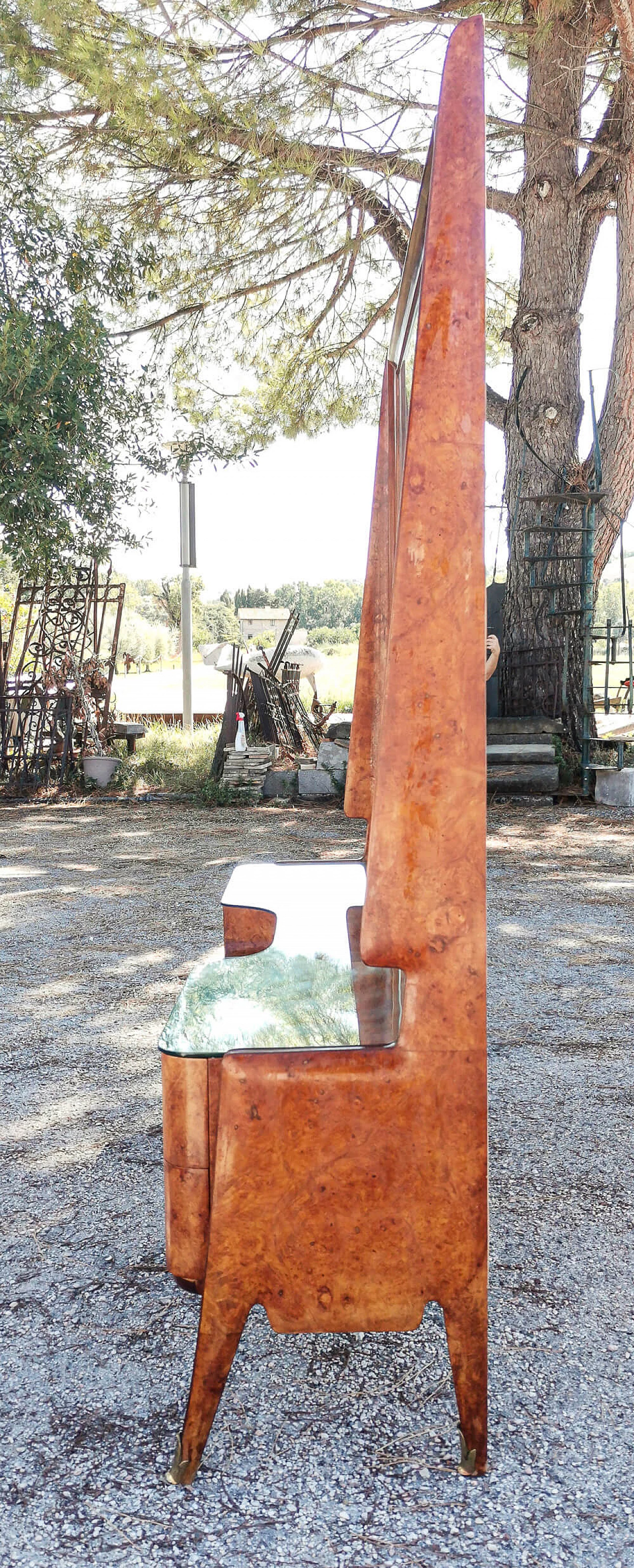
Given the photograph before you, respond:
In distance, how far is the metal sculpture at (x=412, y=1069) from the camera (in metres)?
1.39

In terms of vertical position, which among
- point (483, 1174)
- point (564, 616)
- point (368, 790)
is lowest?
point (483, 1174)

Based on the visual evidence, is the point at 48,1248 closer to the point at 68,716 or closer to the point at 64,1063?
the point at 64,1063

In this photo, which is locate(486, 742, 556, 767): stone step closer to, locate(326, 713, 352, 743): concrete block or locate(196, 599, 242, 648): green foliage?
locate(326, 713, 352, 743): concrete block

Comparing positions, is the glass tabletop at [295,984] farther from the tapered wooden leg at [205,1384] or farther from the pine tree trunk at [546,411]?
the pine tree trunk at [546,411]

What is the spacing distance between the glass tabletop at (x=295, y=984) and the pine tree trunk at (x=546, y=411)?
6863mm

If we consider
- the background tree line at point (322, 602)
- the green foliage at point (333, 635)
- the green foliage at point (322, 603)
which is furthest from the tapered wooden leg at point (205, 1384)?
the green foliage at point (322, 603)

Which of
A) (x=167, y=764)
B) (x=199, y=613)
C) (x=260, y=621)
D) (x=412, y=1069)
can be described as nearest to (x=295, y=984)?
(x=412, y=1069)

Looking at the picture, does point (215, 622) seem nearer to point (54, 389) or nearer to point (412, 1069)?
point (54, 389)

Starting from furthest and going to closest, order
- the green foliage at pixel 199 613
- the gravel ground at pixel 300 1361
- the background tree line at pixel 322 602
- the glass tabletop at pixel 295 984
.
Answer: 1. the green foliage at pixel 199 613
2. the background tree line at pixel 322 602
3. the glass tabletop at pixel 295 984
4. the gravel ground at pixel 300 1361

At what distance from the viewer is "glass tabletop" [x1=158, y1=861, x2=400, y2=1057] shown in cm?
156

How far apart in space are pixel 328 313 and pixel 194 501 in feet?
7.89

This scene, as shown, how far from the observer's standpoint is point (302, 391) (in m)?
10.1

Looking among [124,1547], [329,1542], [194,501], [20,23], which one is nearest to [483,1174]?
[329,1542]

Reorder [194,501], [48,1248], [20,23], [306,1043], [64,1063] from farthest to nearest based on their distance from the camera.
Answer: [194,501] < [20,23] < [64,1063] < [48,1248] < [306,1043]
